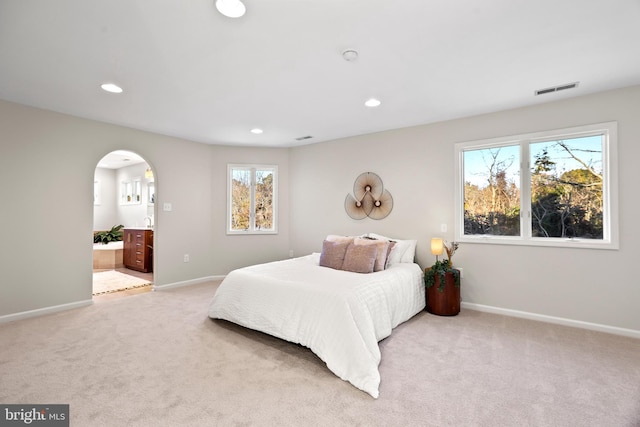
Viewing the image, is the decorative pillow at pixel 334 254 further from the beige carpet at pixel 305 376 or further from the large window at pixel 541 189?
the large window at pixel 541 189

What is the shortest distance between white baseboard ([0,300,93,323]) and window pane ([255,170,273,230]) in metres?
2.84

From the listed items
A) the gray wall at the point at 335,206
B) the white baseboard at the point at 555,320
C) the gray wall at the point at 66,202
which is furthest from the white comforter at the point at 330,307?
the gray wall at the point at 66,202

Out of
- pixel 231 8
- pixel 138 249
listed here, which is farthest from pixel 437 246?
pixel 138 249

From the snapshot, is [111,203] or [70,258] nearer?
[70,258]

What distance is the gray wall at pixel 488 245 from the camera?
10.1 feet

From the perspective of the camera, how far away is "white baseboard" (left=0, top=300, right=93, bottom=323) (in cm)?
343

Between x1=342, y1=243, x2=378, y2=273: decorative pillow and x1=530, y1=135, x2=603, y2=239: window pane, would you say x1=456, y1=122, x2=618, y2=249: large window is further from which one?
x1=342, y1=243, x2=378, y2=273: decorative pillow

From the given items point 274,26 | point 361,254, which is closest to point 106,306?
point 361,254

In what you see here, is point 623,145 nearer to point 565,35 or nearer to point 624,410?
point 565,35

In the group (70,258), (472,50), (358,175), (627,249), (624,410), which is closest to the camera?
(624,410)

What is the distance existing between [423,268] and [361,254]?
119cm

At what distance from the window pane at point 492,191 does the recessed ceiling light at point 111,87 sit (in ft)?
13.6

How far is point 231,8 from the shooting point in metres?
1.87

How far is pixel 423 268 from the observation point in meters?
4.23
